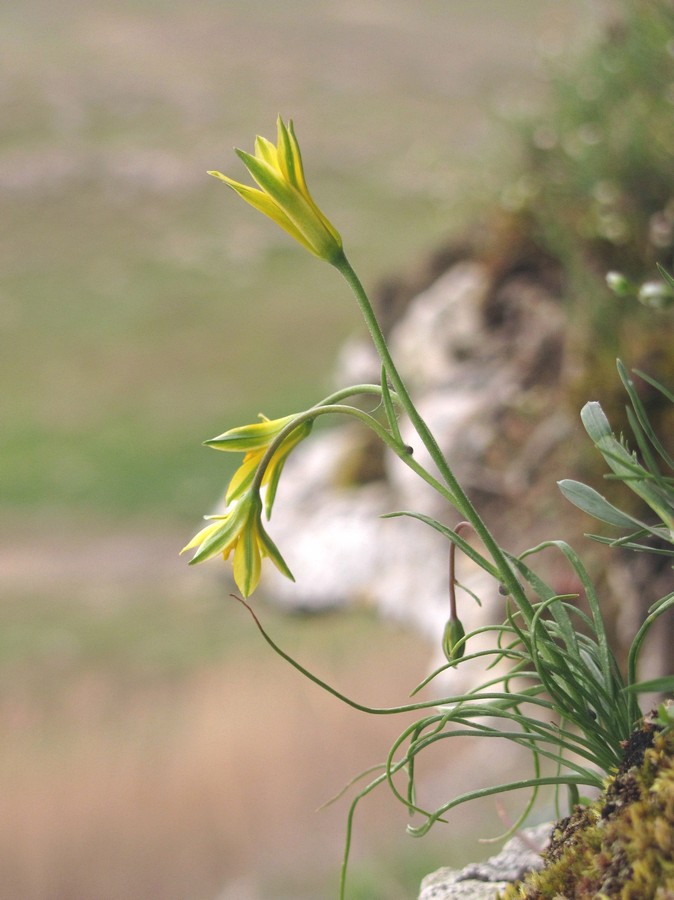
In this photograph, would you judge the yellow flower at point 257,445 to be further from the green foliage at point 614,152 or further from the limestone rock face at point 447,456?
the limestone rock face at point 447,456

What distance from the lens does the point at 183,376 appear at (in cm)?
519

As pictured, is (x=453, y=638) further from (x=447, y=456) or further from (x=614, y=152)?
(x=447, y=456)

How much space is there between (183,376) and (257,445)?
4.79 m

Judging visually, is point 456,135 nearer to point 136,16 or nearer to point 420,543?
point 136,16

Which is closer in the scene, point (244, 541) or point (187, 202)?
point (244, 541)

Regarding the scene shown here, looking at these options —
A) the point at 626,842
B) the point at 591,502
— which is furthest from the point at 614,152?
the point at 626,842

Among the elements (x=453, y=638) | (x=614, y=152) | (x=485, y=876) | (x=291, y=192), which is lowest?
(x=485, y=876)

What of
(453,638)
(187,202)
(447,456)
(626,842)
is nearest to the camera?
(626,842)

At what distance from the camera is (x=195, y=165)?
278 inches

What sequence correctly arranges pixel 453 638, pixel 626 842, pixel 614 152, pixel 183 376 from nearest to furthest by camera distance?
pixel 626 842, pixel 453 638, pixel 614 152, pixel 183 376

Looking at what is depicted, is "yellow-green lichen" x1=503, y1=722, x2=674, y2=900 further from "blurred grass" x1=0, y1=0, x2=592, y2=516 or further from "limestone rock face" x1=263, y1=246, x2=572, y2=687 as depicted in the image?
"blurred grass" x1=0, y1=0, x2=592, y2=516

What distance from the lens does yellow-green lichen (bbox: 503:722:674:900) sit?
37cm

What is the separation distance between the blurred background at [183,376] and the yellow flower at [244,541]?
102 centimetres

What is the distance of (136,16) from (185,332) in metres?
4.36
